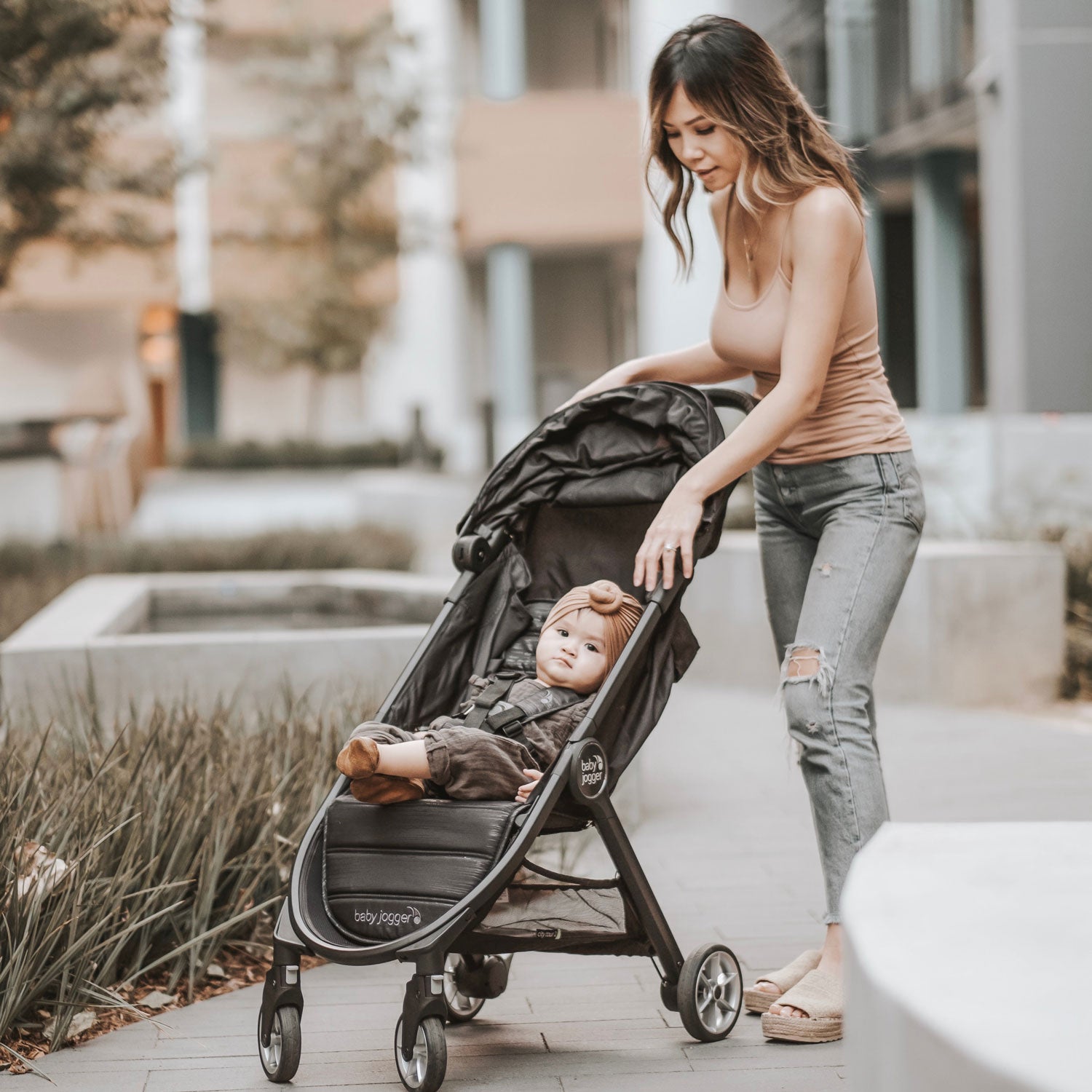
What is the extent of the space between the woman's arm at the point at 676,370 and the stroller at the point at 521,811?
5.3 inches

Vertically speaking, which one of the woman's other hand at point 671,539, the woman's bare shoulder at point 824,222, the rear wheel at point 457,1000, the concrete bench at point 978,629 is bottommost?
the rear wheel at point 457,1000

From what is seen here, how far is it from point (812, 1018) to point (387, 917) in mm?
957

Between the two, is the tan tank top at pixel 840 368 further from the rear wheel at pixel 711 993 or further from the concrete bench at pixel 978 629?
the concrete bench at pixel 978 629

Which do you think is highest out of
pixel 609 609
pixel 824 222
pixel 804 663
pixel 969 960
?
pixel 824 222

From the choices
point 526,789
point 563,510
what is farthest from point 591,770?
point 563,510

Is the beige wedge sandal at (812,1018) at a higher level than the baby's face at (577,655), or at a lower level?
lower

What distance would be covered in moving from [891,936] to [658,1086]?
4.58ft

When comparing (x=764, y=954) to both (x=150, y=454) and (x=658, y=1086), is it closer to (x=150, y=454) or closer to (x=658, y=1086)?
(x=658, y=1086)

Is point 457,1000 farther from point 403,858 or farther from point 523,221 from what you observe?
point 523,221

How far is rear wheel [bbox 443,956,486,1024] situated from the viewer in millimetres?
3482

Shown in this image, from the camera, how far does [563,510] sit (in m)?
3.88

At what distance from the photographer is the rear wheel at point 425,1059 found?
2.92 m

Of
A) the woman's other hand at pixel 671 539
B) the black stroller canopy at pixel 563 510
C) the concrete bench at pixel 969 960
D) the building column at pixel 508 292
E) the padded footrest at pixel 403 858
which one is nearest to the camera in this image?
the concrete bench at pixel 969 960

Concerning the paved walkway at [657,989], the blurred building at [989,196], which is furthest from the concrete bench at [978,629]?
the blurred building at [989,196]
